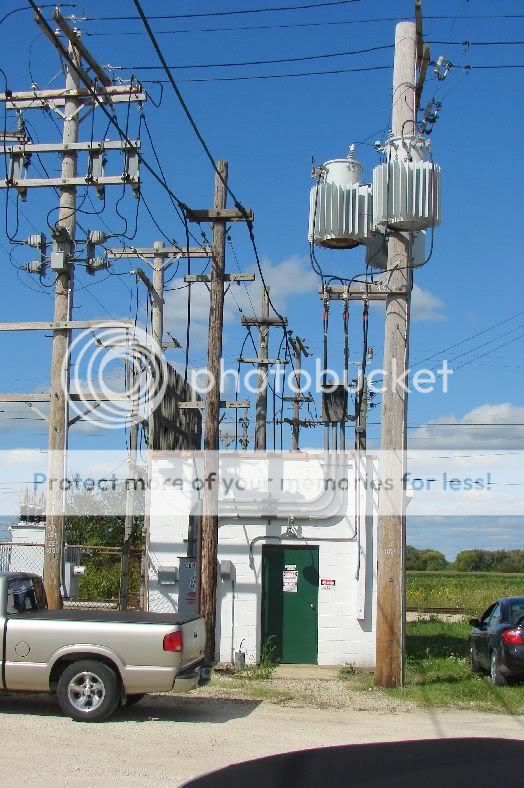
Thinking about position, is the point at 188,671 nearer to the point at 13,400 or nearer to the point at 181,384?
the point at 13,400

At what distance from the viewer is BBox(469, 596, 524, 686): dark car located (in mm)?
14227

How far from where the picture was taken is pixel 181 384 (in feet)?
78.3

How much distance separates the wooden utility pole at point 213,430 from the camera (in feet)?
50.3

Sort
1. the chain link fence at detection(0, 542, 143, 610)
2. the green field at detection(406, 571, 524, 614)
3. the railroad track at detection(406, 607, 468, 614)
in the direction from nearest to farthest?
1. the chain link fence at detection(0, 542, 143, 610)
2. the railroad track at detection(406, 607, 468, 614)
3. the green field at detection(406, 571, 524, 614)

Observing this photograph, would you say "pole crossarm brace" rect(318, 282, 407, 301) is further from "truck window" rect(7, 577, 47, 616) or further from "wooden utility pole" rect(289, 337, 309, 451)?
"wooden utility pole" rect(289, 337, 309, 451)

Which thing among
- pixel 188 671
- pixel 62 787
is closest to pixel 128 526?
pixel 188 671

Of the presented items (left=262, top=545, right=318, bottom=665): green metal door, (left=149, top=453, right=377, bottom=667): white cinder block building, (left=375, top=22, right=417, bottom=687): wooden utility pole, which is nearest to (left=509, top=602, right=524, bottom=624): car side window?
(left=375, top=22, right=417, bottom=687): wooden utility pole

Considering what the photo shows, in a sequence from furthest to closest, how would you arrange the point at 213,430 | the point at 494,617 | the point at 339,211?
the point at 494,617 < the point at 213,430 < the point at 339,211

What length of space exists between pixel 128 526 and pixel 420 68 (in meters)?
13.6

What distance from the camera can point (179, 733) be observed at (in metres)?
10.1

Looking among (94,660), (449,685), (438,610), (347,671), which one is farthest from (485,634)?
(438,610)

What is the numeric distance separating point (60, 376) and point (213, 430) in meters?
2.92

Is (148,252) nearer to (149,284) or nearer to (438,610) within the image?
(149,284)

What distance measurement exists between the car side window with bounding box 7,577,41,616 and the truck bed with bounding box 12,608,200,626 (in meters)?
0.09
